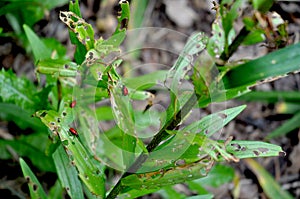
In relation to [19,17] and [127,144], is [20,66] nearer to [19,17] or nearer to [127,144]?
[19,17]

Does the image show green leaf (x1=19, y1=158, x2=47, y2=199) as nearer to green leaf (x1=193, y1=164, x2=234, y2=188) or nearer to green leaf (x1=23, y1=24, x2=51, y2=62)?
green leaf (x1=23, y1=24, x2=51, y2=62)

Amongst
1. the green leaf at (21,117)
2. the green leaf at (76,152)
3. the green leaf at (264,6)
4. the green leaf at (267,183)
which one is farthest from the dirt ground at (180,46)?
the green leaf at (264,6)

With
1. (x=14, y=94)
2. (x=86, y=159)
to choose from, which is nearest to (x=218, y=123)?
(x=86, y=159)

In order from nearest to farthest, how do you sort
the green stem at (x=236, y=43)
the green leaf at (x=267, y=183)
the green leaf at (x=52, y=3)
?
the green stem at (x=236, y=43)
the green leaf at (x=52, y=3)
the green leaf at (x=267, y=183)

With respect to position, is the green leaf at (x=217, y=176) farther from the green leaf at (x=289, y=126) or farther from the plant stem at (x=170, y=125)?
the plant stem at (x=170, y=125)

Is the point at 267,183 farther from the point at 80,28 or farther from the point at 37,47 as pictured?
the point at 80,28
